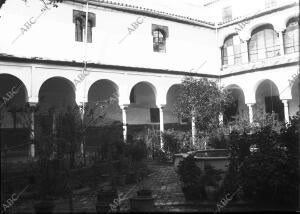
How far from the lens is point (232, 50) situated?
22656mm

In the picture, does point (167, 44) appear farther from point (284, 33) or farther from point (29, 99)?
point (29, 99)

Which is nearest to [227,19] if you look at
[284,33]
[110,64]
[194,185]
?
[284,33]

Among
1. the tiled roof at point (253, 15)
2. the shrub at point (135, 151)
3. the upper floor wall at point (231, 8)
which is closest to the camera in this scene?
the shrub at point (135, 151)

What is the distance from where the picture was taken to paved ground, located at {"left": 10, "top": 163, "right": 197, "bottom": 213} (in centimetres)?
793

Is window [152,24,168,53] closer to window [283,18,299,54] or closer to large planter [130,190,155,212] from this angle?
window [283,18,299,54]

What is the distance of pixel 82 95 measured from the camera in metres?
16.6

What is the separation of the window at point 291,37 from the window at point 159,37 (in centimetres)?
693

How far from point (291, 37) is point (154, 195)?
48.5 ft

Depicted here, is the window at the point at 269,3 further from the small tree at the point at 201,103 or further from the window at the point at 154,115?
the window at the point at 154,115

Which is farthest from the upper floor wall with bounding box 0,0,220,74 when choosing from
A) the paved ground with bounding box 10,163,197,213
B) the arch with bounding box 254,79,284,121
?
the paved ground with bounding box 10,163,197,213

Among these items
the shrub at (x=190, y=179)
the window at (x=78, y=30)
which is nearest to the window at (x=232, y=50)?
the window at (x=78, y=30)

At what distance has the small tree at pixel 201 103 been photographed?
58.9 ft

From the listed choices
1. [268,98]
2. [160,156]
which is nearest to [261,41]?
[268,98]

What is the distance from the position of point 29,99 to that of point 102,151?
5561 millimetres
